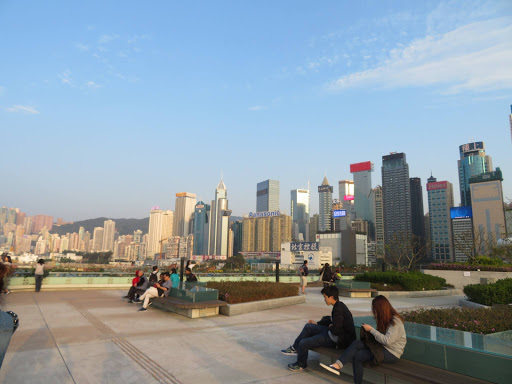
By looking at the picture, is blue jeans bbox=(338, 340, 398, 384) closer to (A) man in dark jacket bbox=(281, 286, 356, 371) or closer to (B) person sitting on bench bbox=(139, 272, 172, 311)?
(A) man in dark jacket bbox=(281, 286, 356, 371)

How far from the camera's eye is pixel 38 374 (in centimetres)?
486

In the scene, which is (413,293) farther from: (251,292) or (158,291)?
(158,291)

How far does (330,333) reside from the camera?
5.32m

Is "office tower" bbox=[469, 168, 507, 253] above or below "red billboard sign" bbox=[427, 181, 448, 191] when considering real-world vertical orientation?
below

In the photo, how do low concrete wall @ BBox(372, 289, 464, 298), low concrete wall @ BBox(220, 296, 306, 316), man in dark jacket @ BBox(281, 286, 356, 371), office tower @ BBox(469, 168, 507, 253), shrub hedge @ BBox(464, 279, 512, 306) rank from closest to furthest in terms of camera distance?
man in dark jacket @ BBox(281, 286, 356, 371), low concrete wall @ BBox(220, 296, 306, 316), shrub hedge @ BBox(464, 279, 512, 306), low concrete wall @ BBox(372, 289, 464, 298), office tower @ BBox(469, 168, 507, 253)

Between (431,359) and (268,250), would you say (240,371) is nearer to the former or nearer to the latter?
(431,359)

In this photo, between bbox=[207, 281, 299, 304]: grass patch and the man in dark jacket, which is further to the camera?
bbox=[207, 281, 299, 304]: grass patch

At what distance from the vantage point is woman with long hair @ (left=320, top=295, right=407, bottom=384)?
173 inches

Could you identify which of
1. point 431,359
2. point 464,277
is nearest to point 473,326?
point 431,359

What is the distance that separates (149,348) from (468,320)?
20.5 ft

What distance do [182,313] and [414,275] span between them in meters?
13.5

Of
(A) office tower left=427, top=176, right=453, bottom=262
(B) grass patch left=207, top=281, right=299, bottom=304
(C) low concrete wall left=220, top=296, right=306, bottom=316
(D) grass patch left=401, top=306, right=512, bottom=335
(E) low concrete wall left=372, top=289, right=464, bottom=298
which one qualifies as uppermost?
(A) office tower left=427, top=176, right=453, bottom=262

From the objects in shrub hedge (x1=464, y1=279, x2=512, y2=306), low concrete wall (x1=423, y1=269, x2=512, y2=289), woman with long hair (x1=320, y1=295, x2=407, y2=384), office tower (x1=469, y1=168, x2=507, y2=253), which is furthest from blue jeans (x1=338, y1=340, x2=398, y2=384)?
office tower (x1=469, y1=168, x2=507, y2=253)

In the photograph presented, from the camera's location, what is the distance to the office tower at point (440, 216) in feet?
585
